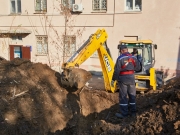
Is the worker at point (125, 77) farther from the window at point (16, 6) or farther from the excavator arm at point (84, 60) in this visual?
the window at point (16, 6)

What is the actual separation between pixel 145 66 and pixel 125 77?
3331 millimetres

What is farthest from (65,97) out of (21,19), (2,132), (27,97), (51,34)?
(21,19)

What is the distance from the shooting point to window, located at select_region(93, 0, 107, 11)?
674 inches

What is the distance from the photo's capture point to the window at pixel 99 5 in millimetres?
17109

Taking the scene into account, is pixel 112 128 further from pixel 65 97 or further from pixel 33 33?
pixel 33 33

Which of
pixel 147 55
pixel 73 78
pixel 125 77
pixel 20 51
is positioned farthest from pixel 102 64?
pixel 20 51

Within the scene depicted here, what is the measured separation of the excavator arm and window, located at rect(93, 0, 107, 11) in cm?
867

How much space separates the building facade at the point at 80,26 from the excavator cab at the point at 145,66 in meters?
4.60

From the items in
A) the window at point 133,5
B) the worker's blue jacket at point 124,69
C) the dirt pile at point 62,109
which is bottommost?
the dirt pile at point 62,109

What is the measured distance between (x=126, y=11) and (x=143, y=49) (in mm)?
6874

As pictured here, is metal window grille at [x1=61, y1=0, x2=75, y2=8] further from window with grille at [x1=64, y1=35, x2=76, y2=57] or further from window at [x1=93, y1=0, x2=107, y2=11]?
window with grille at [x1=64, y1=35, x2=76, y2=57]

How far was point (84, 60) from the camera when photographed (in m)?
8.15

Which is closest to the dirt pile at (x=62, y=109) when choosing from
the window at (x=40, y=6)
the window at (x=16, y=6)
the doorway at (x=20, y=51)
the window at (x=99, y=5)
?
the window at (x=99, y=5)

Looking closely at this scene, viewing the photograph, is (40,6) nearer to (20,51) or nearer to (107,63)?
(20,51)
